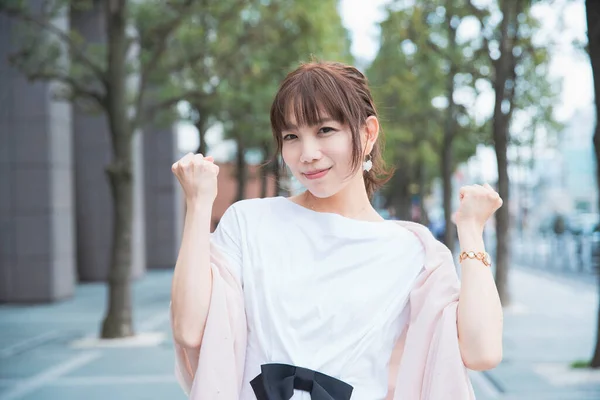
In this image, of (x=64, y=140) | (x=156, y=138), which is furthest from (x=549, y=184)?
(x=64, y=140)

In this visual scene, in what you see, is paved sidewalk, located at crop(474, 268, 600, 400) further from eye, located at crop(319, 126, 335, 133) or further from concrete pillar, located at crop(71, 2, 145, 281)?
concrete pillar, located at crop(71, 2, 145, 281)

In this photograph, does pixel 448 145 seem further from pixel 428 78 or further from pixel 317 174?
pixel 317 174

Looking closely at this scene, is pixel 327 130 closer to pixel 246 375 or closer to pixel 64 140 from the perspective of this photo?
pixel 246 375

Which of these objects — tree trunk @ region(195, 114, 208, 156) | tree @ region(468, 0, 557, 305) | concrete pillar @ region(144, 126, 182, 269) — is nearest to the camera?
tree @ region(468, 0, 557, 305)

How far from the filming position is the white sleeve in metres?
1.97

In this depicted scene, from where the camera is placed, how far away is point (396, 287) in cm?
198

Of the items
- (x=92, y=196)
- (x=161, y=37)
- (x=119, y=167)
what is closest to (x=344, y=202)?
(x=119, y=167)

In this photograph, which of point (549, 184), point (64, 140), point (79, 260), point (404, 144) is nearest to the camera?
point (64, 140)

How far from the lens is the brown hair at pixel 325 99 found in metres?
1.92

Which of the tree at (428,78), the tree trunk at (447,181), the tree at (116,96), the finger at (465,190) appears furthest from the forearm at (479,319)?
the tree trunk at (447,181)

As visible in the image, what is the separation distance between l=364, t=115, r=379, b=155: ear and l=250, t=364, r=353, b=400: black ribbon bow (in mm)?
595

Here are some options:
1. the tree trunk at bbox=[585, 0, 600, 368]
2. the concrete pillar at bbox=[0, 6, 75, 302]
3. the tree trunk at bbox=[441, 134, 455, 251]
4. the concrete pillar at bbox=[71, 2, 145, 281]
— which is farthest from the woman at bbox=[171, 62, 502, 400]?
the concrete pillar at bbox=[71, 2, 145, 281]

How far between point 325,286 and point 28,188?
13.6 m

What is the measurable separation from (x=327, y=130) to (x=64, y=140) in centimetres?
1407
